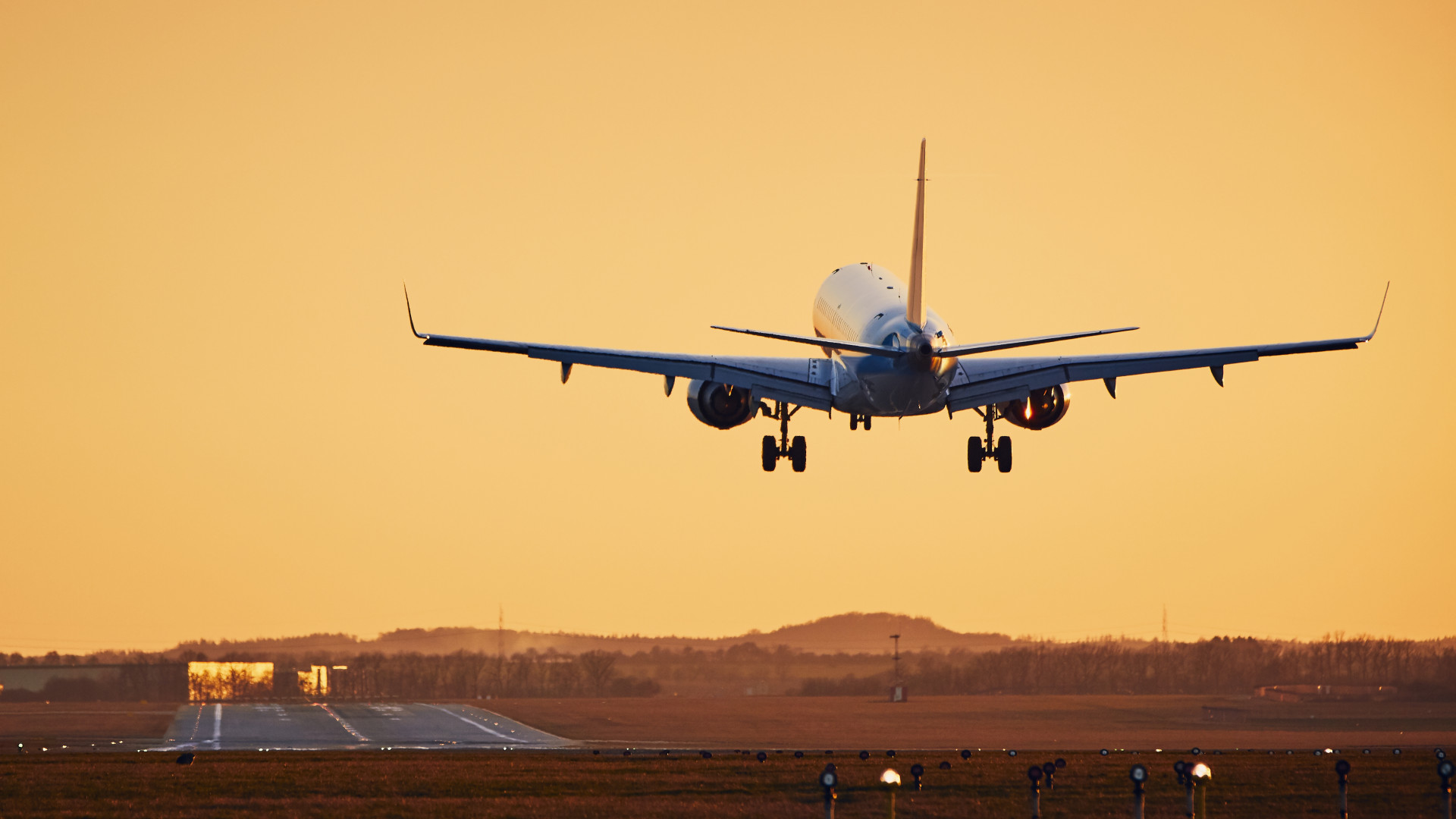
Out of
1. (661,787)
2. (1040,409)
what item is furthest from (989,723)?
(661,787)

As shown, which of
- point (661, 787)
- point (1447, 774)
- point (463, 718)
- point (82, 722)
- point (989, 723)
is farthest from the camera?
point (463, 718)

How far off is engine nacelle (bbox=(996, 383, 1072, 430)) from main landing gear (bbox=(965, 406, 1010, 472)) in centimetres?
73

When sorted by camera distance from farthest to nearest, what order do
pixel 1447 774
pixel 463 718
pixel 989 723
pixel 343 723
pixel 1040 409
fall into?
pixel 463 718 → pixel 989 723 → pixel 343 723 → pixel 1040 409 → pixel 1447 774

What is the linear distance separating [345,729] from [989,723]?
1744 inches

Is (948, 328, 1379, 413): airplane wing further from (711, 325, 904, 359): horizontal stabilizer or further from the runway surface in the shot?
the runway surface

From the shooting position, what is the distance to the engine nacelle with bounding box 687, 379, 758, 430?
212 feet

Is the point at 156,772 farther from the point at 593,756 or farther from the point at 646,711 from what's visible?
the point at 646,711

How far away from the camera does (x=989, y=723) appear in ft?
364

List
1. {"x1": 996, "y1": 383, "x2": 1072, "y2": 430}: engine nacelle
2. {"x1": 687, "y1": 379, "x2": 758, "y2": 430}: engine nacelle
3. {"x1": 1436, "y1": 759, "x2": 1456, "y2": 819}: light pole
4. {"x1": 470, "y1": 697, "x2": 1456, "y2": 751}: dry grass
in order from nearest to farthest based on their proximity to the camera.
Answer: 1. {"x1": 1436, "y1": 759, "x2": 1456, "y2": 819}: light pole
2. {"x1": 996, "y1": 383, "x2": 1072, "y2": 430}: engine nacelle
3. {"x1": 687, "y1": 379, "x2": 758, "y2": 430}: engine nacelle
4. {"x1": 470, "y1": 697, "x2": 1456, "y2": 751}: dry grass

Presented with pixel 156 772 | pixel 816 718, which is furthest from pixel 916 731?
pixel 156 772

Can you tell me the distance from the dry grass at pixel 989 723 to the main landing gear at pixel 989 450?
24903mm

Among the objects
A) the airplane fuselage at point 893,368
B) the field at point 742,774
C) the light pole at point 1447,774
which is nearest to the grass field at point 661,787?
the field at point 742,774

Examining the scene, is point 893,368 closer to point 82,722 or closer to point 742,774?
point 742,774

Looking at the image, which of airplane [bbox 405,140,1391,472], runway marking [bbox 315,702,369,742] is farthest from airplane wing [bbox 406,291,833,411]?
runway marking [bbox 315,702,369,742]
